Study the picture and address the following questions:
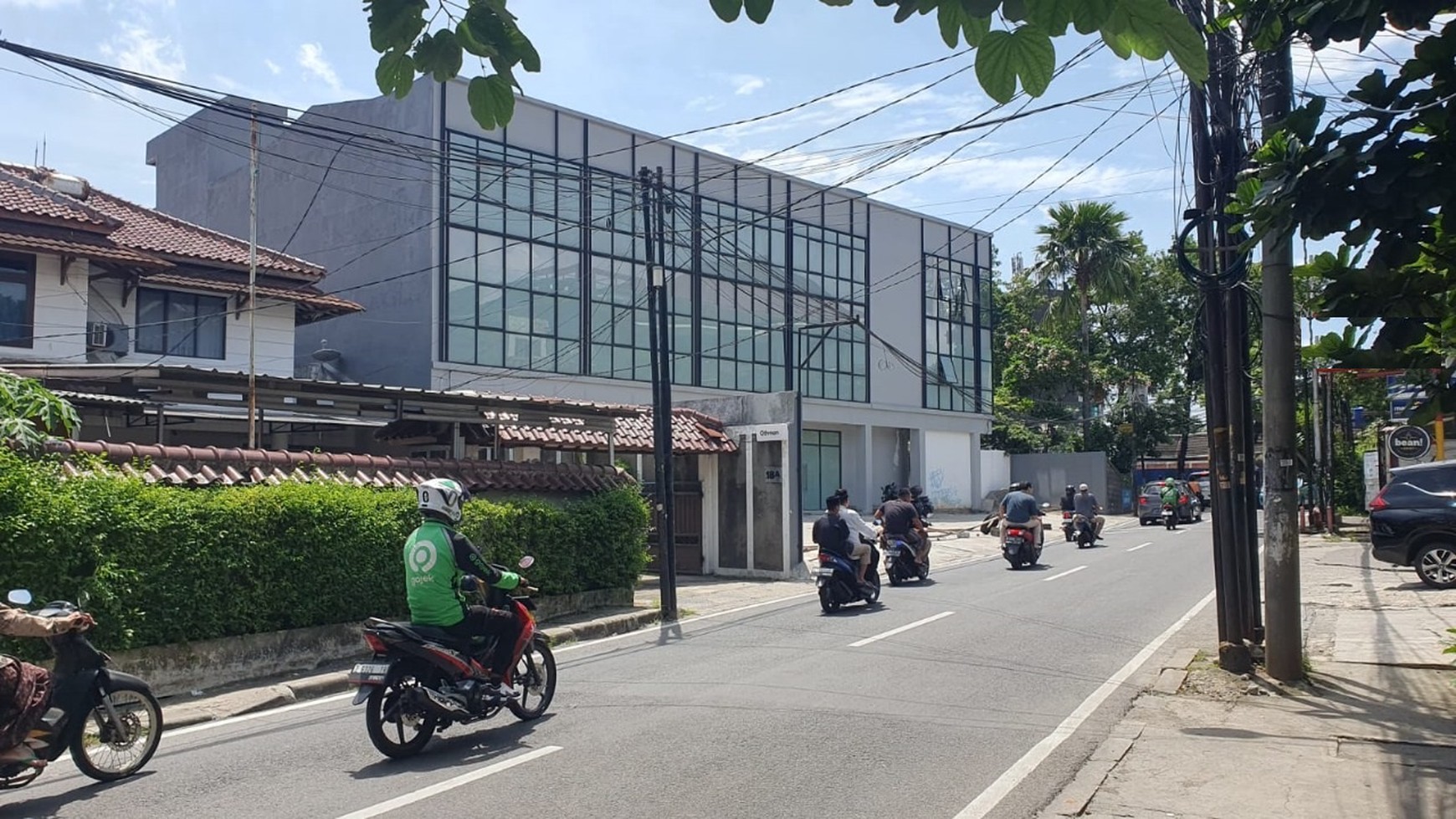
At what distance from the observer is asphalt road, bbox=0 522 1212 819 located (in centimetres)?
670

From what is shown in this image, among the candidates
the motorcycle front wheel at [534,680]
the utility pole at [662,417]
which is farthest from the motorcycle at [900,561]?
the motorcycle front wheel at [534,680]

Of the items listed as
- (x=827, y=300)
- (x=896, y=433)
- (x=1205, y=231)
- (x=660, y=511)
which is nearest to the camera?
(x=1205, y=231)

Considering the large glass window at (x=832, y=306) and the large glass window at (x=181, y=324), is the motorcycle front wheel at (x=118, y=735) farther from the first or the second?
the large glass window at (x=832, y=306)

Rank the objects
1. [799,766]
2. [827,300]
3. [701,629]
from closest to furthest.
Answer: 1. [799,766]
2. [701,629]
3. [827,300]

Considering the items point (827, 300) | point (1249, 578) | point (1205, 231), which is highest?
point (827, 300)

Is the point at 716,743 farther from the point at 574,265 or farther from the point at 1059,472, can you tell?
the point at 1059,472

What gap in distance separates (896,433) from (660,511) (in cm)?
3238

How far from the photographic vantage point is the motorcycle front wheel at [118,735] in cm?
723

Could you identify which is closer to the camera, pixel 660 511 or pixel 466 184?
pixel 660 511

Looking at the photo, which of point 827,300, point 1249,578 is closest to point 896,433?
point 827,300

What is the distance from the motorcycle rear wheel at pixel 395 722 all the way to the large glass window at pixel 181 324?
17.7m

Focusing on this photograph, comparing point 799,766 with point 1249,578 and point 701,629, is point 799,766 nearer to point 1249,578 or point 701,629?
point 1249,578

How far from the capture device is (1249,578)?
36.2 feet

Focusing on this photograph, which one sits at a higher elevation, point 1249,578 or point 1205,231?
point 1205,231
